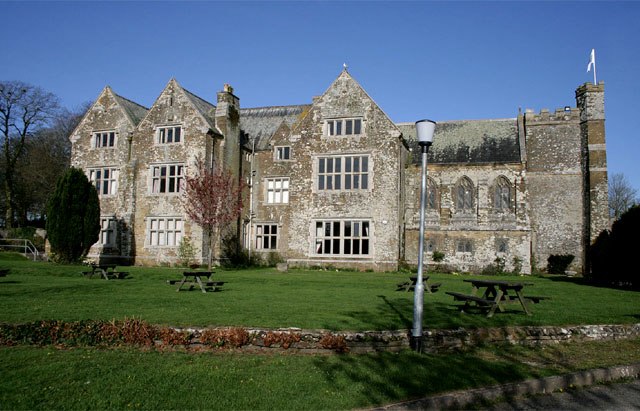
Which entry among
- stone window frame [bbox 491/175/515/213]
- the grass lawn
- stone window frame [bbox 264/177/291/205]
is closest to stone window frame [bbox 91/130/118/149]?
stone window frame [bbox 264/177/291/205]

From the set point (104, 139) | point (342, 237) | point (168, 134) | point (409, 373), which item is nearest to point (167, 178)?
point (168, 134)

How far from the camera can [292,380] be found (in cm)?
868

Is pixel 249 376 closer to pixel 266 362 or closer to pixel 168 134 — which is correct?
pixel 266 362

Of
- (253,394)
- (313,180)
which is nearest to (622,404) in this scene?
(253,394)

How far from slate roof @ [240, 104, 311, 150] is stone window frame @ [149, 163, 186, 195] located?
24.2 feet

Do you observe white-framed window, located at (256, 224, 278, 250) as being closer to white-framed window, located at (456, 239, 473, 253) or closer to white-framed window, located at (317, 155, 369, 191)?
white-framed window, located at (317, 155, 369, 191)

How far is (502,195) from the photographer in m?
36.7

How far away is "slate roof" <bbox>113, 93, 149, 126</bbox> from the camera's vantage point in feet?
125

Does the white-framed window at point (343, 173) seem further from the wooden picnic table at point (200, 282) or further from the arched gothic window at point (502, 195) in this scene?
the wooden picnic table at point (200, 282)

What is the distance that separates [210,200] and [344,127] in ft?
34.1

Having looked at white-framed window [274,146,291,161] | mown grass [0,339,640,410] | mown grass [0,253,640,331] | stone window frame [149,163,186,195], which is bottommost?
mown grass [0,339,640,410]

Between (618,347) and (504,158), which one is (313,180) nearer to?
(504,158)

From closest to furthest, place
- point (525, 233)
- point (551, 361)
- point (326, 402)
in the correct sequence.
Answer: point (326, 402) → point (551, 361) → point (525, 233)

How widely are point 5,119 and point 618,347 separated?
5484cm
